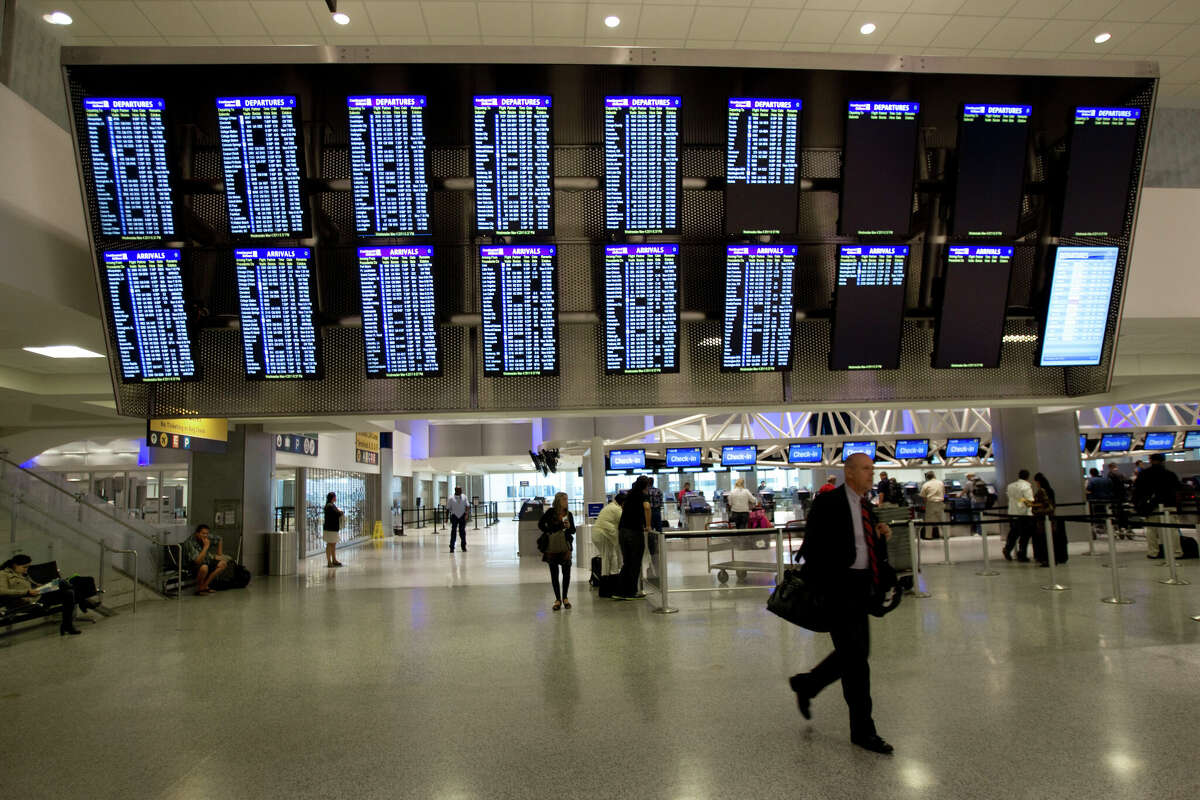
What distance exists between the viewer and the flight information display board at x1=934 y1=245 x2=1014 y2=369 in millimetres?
6496

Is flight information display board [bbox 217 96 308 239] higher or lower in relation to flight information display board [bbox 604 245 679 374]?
higher

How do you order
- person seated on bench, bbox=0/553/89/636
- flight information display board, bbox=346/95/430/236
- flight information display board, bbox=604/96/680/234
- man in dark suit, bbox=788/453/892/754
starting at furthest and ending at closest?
1. person seated on bench, bbox=0/553/89/636
2. flight information display board, bbox=604/96/680/234
3. flight information display board, bbox=346/95/430/236
4. man in dark suit, bbox=788/453/892/754

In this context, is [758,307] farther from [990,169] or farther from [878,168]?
[990,169]

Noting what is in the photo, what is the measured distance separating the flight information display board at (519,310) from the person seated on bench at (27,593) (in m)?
6.84

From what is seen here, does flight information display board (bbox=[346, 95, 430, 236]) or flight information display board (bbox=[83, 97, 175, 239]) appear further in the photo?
flight information display board (bbox=[346, 95, 430, 236])

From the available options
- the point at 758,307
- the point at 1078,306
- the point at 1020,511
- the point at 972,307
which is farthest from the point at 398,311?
the point at 1020,511

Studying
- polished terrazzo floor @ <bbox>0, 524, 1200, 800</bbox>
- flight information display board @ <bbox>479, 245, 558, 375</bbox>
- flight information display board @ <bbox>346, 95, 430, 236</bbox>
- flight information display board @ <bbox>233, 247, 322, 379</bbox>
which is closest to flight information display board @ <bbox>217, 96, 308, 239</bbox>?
flight information display board @ <bbox>233, 247, 322, 379</bbox>

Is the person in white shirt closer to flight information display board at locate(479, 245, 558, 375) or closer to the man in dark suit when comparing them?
the man in dark suit

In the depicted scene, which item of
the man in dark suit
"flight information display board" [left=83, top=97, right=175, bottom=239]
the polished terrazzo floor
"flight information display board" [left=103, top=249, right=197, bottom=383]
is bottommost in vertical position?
the polished terrazzo floor

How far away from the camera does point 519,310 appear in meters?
6.39

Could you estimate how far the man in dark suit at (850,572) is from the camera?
14.0 ft

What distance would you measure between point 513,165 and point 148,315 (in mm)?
3300

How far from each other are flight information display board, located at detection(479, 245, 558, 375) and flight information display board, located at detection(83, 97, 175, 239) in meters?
2.63

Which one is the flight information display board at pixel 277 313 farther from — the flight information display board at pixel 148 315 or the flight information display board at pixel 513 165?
the flight information display board at pixel 513 165
